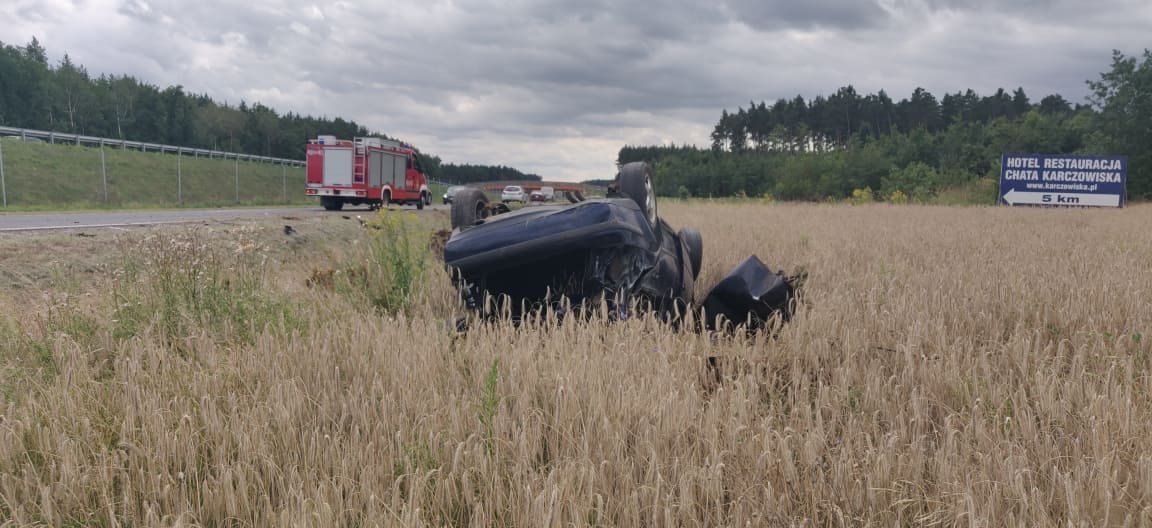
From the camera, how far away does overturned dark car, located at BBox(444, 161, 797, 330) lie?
4430 millimetres

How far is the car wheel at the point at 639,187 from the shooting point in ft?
18.3

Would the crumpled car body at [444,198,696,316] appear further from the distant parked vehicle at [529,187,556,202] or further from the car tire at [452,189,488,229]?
the distant parked vehicle at [529,187,556,202]

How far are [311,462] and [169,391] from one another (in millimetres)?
1099

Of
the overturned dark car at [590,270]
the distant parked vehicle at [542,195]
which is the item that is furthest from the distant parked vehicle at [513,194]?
the overturned dark car at [590,270]

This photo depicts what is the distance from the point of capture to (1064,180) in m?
27.5

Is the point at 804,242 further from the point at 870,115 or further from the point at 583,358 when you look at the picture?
the point at 870,115

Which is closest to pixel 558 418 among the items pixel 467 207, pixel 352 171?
pixel 467 207

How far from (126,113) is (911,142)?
9988cm

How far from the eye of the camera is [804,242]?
10195 millimetres

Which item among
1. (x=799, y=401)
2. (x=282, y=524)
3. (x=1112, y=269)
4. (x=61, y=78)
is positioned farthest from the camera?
(x=61, y=78)

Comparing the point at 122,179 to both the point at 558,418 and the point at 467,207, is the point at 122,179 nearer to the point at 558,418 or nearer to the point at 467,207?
the point at 467,207

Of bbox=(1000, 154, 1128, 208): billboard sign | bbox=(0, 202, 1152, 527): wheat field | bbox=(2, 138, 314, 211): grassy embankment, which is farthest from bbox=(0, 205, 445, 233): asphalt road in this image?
bbox=(1000, 154, 1128, 208): billboard sign

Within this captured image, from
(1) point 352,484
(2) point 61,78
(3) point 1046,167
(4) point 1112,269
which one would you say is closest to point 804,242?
(4) point 1112,269

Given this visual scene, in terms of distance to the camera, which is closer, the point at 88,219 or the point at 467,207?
the point at 467,207
